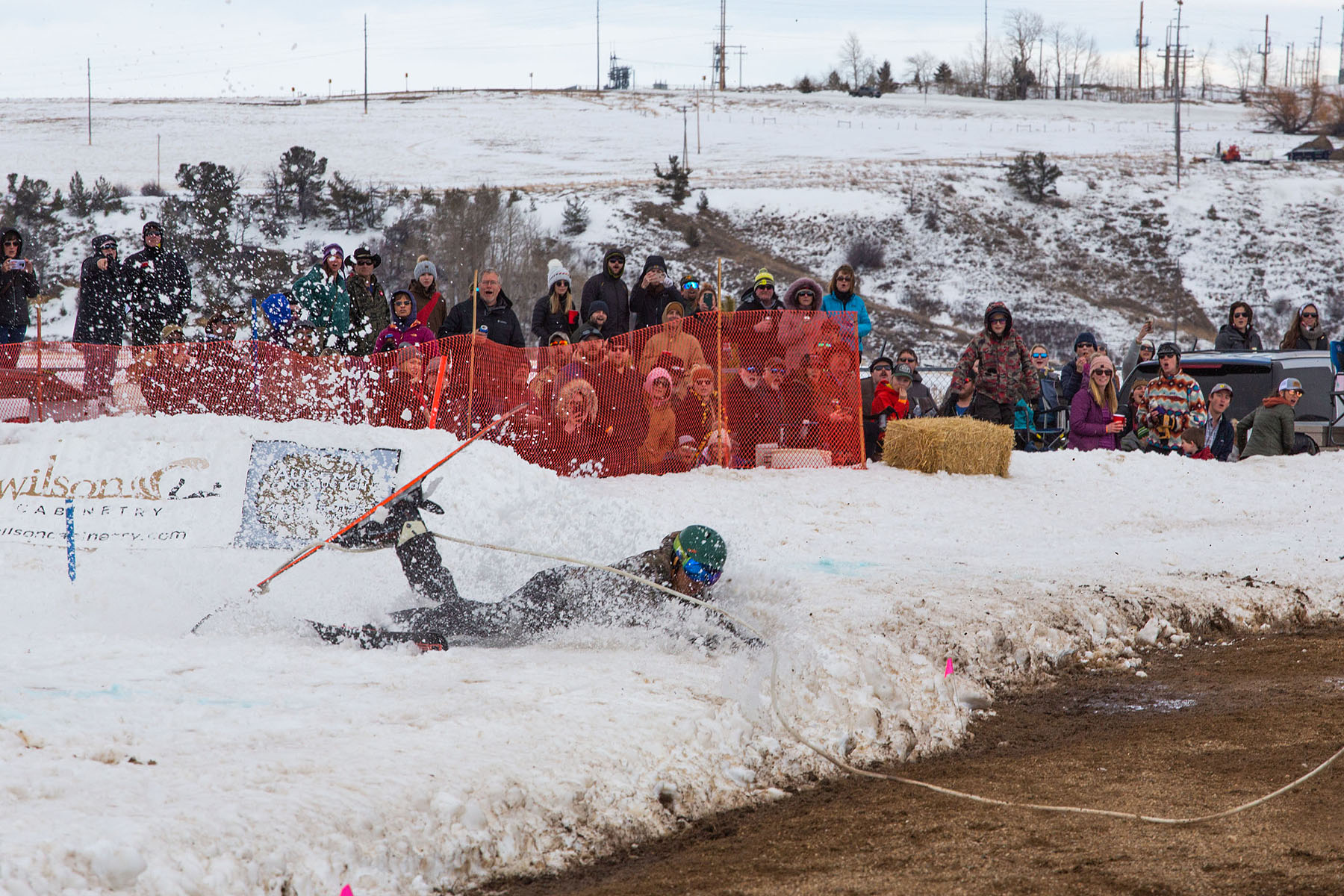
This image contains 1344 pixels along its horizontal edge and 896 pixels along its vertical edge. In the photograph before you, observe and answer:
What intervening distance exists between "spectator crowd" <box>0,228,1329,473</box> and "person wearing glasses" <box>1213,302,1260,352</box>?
1398mm

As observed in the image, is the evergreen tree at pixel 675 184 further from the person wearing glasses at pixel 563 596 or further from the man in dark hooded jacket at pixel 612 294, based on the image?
the person wearing glasses at pixel 563 596

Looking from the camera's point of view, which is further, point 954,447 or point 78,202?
point 78,202

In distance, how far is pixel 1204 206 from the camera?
48.8 metres

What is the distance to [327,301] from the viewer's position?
401 inches

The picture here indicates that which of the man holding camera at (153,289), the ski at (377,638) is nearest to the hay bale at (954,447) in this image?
the ski at (377,638)

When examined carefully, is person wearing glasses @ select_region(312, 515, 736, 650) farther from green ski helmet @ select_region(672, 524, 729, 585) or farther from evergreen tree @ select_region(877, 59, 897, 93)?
evergreen tree @ select_region(877, 59, 897, 93)

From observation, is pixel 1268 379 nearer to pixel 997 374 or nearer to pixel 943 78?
pixel 997 374

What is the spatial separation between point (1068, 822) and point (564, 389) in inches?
241

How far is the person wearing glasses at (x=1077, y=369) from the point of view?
1202 centimetres

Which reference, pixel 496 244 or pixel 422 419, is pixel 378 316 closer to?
pixel 422 419

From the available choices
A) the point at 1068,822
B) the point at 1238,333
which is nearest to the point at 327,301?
the point at 1068,822

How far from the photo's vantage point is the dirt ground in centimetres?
335

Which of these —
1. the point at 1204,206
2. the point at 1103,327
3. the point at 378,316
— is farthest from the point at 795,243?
the point at 378,316

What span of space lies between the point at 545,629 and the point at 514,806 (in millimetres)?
2327
